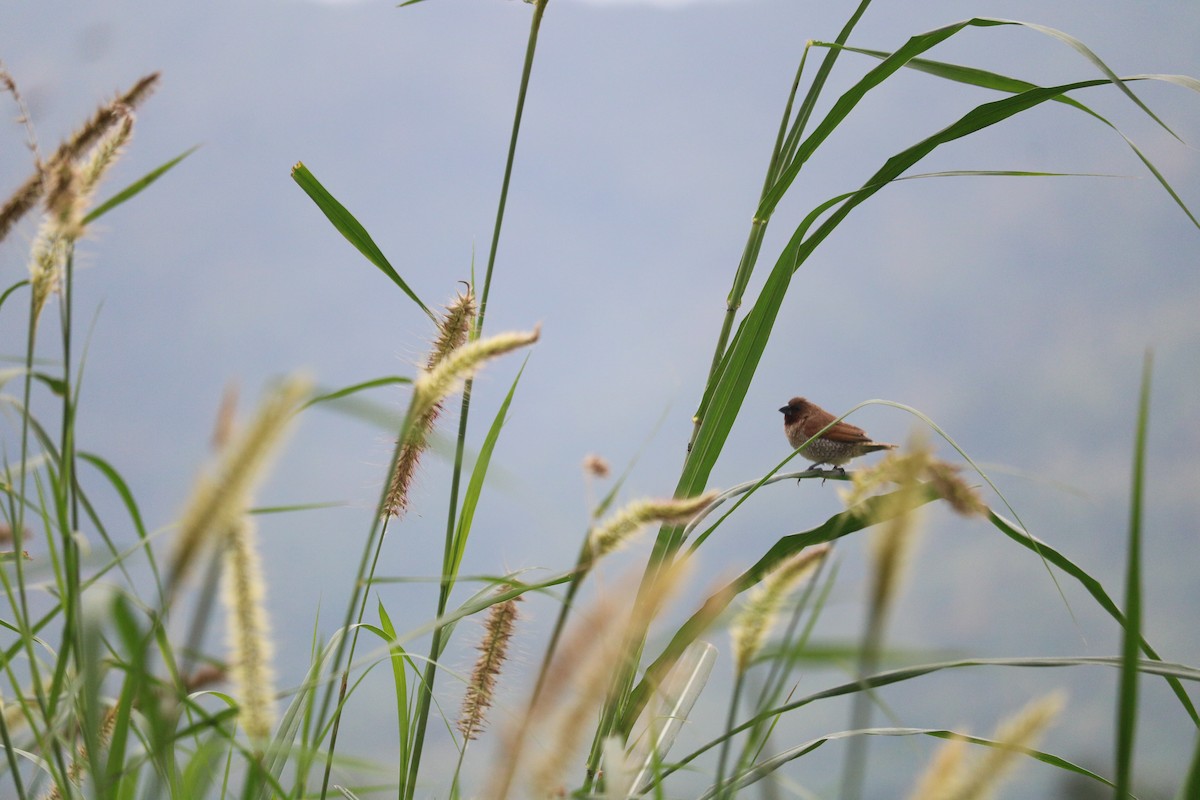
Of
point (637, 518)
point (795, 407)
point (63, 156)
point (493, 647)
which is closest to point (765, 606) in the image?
point (637, 518)

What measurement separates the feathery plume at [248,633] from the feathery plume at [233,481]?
1.4 inches

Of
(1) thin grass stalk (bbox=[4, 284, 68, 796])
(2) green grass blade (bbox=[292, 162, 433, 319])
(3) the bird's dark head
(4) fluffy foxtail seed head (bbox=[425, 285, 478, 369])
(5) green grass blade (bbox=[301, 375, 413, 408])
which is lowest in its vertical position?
(1) thin grass stalk (bbox=[4, 284, 68, 796])

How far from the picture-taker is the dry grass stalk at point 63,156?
792mm

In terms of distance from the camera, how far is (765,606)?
23.0 inches

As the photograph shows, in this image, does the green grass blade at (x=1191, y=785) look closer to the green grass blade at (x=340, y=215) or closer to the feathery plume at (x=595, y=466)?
the feathery plume at (x=595, y=466)

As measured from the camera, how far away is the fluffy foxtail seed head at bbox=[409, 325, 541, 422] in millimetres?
678

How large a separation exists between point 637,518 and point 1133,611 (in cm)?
29

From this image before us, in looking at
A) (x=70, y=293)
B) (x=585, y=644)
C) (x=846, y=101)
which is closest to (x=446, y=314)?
(x=70, y=293)

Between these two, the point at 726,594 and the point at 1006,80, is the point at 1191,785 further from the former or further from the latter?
the point at 1006,80

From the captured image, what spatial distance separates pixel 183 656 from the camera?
1.71 ft

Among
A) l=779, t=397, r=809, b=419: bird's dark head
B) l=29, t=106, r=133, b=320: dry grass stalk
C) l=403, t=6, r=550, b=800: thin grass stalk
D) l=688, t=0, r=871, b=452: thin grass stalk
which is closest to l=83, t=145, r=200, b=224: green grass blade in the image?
l=29, t=106, r=133, b=320: dry grass stalk

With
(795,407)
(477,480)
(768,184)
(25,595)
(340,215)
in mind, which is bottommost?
(25,595)

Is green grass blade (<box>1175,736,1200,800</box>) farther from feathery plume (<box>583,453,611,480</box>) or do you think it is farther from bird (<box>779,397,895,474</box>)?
bird (<box>779,397,895,474</box>)

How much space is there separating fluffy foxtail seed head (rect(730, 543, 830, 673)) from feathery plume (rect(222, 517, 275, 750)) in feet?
0.96
